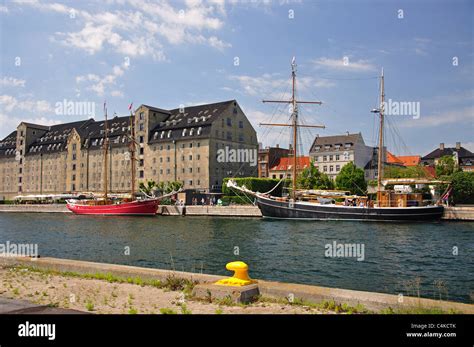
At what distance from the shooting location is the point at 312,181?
280 feet

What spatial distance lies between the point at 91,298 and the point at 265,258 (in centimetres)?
1578

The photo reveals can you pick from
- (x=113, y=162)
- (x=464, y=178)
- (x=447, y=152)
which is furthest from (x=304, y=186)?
(x=447, y=152)

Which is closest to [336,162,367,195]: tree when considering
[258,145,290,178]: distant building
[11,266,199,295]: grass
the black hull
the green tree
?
the green tree

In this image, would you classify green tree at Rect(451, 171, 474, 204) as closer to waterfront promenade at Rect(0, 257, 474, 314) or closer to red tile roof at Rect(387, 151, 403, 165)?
red tile roof at Rect(387, 151, 403, 165)

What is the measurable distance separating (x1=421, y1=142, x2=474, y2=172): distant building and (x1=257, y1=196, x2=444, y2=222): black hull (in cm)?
6228

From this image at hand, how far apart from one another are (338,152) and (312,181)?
94.9 feet

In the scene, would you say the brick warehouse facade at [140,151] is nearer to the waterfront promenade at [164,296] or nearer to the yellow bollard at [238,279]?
the waterfront promenade at [164,296]

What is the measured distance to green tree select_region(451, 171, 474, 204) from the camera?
7400 centimetres

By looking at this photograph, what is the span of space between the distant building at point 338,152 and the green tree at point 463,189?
115 ft

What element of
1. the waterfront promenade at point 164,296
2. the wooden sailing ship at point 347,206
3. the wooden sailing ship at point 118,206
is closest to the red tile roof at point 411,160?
the wooden sailing ship at point 347,206

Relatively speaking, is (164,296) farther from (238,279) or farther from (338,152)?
(338,152)

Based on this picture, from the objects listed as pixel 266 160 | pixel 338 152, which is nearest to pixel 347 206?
pixel 338 152

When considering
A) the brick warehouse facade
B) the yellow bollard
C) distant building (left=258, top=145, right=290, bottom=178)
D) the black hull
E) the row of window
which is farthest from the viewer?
distant building (left=258, top=145, right=290, bottom=178)

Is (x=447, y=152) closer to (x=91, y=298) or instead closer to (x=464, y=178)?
(x=464, y=178)
